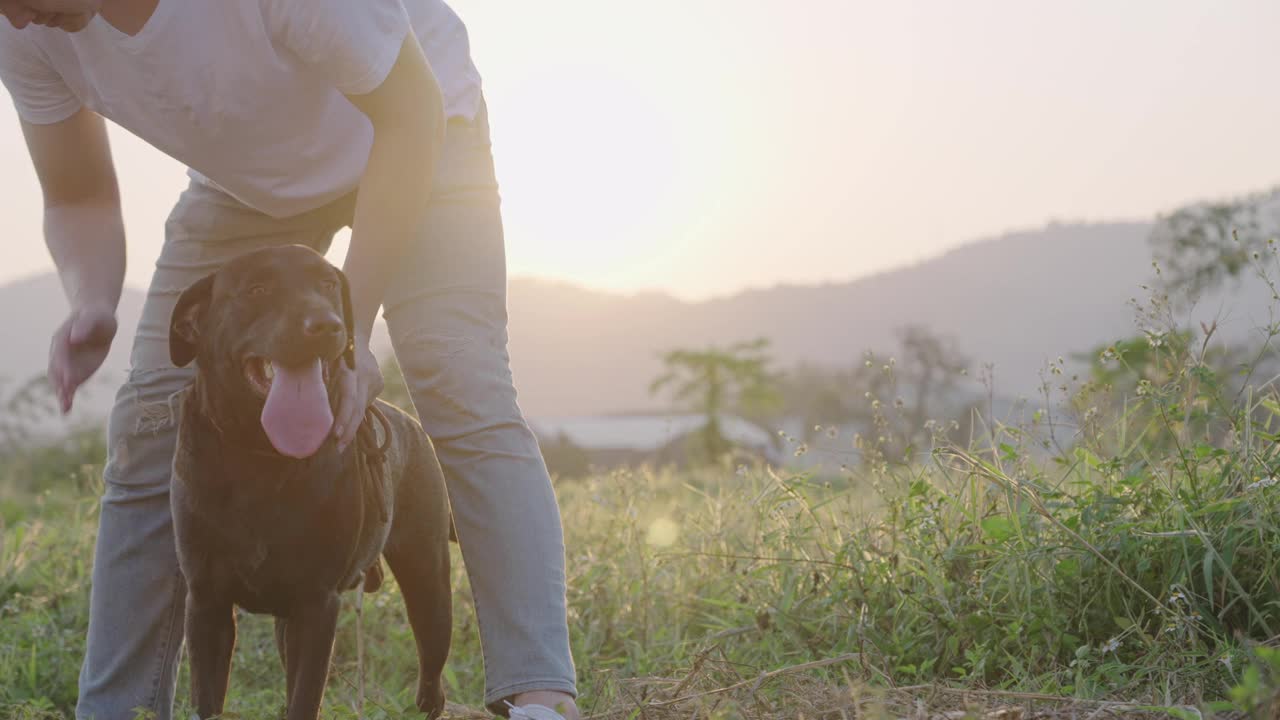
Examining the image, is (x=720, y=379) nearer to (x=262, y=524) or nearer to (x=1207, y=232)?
(x=1207, y=232)

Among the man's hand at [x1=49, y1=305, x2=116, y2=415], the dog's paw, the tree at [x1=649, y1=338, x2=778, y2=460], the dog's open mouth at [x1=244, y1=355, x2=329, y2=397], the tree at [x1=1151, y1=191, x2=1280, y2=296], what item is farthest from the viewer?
the tree at [x1=649, y1=338, x2=778, y2=460]

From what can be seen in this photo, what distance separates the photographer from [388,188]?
2568 mm

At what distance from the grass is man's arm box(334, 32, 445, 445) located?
34.9 inches

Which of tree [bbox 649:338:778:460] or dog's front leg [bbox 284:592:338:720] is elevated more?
dog's front leg [bbox 284:592:338:720]

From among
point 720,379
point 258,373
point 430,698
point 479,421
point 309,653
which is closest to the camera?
point 258,373


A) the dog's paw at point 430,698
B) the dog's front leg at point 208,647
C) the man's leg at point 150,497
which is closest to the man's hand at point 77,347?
the man's leg at point 150,497

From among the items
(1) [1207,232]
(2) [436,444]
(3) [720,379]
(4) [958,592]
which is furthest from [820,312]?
(2) [436,444]

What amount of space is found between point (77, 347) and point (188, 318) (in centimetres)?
53

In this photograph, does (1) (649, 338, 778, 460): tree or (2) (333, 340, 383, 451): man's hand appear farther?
(1) (649, 338, 778, 460): tree

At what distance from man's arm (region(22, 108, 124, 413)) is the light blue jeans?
0.13 metres

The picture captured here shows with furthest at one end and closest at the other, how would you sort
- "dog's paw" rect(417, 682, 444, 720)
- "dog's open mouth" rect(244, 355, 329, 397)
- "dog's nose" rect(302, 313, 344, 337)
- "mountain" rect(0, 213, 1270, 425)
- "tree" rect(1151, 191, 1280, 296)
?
"mountain" rect(0, 213, 1270, 425) → "tree" rect(1151, 191, 1280, 296) → "dog's paw" rect(417, 682, 444, 720) → "dog's open mouth" rect(244, 355, 329, 397) → "dog's nose" rect(302, 313, 344, 337)

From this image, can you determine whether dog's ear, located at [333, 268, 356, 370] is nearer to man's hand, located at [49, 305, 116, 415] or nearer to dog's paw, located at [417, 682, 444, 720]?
man's hand, located at [49, 305, 116, 415]

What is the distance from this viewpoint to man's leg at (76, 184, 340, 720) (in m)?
2.99

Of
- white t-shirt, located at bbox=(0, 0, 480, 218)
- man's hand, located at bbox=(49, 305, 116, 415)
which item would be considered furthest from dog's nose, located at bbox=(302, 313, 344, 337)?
man's hand, located at bbox=(49, 305, 116, 415)
